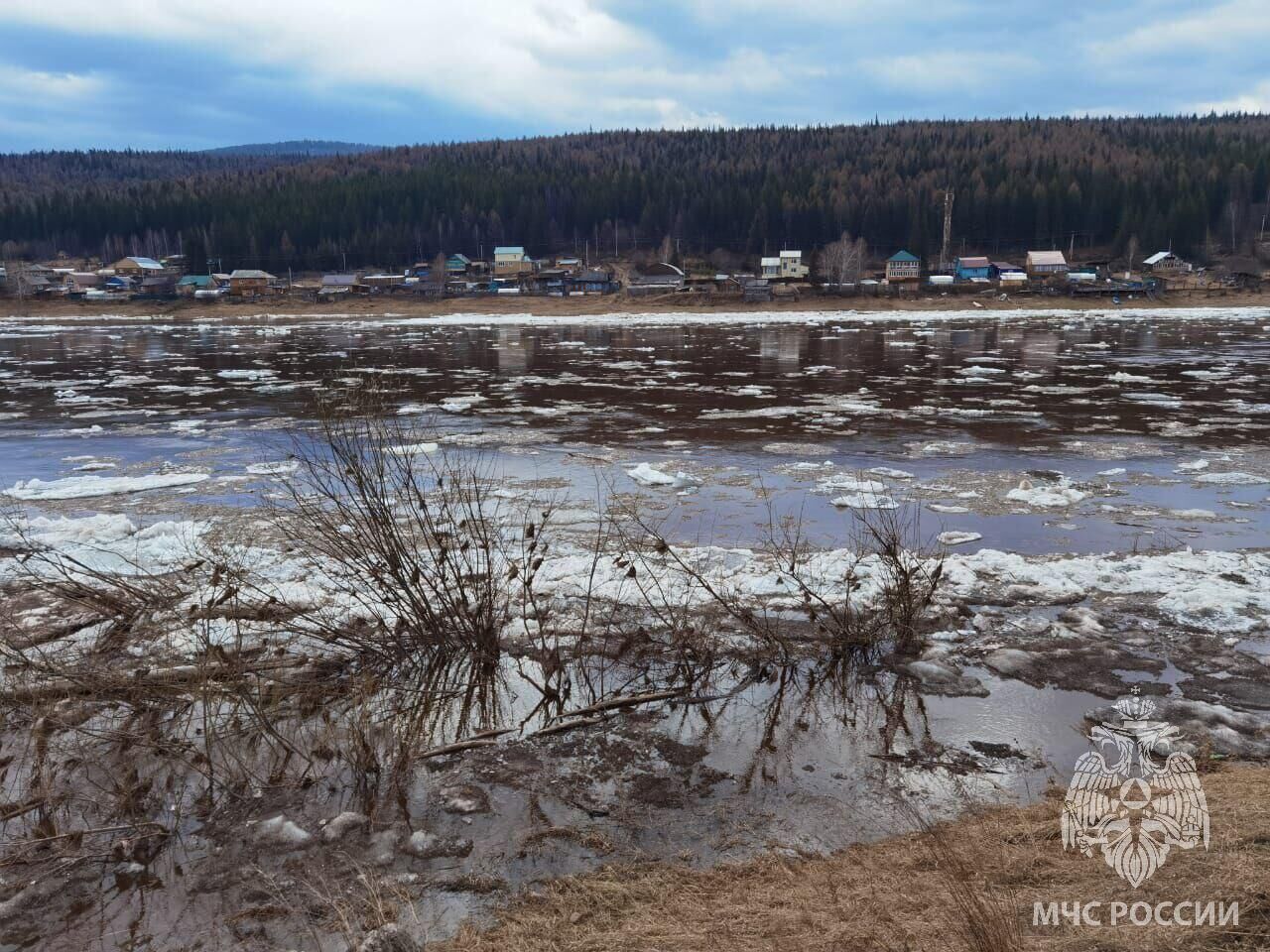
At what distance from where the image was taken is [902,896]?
3332mm

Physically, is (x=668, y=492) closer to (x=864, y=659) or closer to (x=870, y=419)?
(x=864, y=659)

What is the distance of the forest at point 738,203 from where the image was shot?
103 m

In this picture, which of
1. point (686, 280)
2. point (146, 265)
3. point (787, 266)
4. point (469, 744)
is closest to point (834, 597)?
point (469, 744)

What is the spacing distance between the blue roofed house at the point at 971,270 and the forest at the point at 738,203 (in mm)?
12360

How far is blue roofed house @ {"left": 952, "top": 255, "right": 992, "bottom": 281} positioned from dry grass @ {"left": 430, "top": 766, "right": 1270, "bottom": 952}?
8776 cm

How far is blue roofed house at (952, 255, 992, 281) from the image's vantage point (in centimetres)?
8562

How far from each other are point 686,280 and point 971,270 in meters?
29.6

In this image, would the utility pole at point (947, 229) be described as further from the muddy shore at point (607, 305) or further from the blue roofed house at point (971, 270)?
the muddy shore at point (607, 305)

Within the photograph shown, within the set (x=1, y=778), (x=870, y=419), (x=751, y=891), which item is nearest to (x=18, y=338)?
(x=870, y=419)

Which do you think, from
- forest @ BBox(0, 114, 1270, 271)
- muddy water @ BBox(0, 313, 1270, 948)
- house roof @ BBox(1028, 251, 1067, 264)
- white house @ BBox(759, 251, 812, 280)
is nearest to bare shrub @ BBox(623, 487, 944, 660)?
muddy water @ BBox(0, 313, 1270, 948)

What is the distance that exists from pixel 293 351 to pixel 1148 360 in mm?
31630

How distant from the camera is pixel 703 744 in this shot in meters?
4.93

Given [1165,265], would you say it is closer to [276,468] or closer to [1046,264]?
[1046,264]

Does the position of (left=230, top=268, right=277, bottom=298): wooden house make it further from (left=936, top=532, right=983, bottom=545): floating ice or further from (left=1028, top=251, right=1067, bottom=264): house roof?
(left=936, top=532, right=983, bottom=545): floating ice
